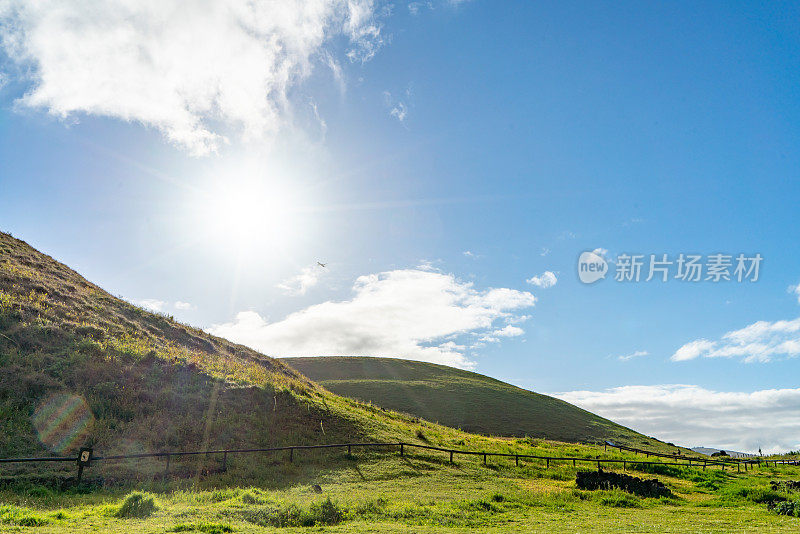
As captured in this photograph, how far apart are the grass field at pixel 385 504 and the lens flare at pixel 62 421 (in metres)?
7.16

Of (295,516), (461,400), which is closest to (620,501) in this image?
(295,516)

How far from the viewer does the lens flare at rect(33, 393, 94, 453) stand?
27.1 m

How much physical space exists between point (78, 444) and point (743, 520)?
1371 inches

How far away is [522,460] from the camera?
3847 centimetres

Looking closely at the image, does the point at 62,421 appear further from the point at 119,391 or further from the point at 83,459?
the point at 83,459

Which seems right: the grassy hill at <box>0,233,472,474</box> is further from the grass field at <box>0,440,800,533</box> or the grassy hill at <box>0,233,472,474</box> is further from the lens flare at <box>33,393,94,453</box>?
the grass field at <box>0,440,800,533</box>

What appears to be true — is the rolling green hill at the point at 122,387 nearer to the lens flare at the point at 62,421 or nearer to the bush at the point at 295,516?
the lens flare at the point at 62,421

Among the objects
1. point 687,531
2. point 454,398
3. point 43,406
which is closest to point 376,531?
point 687,531

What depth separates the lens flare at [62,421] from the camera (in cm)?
2706

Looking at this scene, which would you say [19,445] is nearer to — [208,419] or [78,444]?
[78,444]

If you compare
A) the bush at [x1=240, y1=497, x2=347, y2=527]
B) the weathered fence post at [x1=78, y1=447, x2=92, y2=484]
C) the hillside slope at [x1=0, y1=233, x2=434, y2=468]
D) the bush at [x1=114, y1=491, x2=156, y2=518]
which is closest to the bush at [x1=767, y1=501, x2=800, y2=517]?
the bush at [x1=240, y1=497, x2=347, y2=527]

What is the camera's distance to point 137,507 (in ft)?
53.6

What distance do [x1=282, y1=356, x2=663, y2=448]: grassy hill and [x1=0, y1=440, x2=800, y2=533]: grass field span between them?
52596 mm

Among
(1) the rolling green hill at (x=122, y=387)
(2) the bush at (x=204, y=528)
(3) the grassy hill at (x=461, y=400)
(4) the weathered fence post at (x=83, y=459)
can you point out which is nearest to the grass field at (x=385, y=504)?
(2) the bush at (x=204, y=528)
